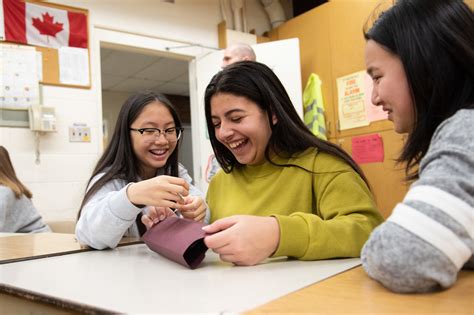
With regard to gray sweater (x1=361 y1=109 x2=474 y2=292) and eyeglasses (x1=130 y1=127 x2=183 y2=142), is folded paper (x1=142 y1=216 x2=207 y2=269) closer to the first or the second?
gray sweater (x1=361 y1=109 x2=474 y2=292)

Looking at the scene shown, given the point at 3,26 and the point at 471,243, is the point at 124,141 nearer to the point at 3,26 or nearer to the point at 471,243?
the point at 471,243

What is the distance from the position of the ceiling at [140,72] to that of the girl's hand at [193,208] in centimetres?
390

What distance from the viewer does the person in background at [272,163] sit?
97 cm

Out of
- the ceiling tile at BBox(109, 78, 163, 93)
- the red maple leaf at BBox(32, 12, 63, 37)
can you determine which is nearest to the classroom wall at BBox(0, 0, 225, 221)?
the red maple leaf at BBox(32, 12, 63, 37)

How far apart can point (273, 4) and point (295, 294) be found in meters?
3.90

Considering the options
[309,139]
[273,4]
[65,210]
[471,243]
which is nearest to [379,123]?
[273,4]

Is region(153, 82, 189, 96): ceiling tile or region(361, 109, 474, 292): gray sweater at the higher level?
region(153, 82, 189, 96): ceiling tile

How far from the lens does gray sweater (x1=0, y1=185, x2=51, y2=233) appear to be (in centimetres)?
229

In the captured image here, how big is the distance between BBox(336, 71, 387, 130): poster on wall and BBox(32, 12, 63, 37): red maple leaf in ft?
7.21

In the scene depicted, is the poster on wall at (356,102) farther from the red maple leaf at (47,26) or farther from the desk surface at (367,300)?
the desk surface at (367,300)

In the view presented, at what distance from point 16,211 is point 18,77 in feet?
3.46

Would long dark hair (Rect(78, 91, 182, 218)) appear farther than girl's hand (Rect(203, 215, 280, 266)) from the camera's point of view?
Yes

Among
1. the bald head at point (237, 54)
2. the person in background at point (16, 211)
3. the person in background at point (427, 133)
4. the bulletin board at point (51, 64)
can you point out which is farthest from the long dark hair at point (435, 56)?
the bulletin board at point (51, 64)

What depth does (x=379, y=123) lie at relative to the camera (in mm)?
3104
